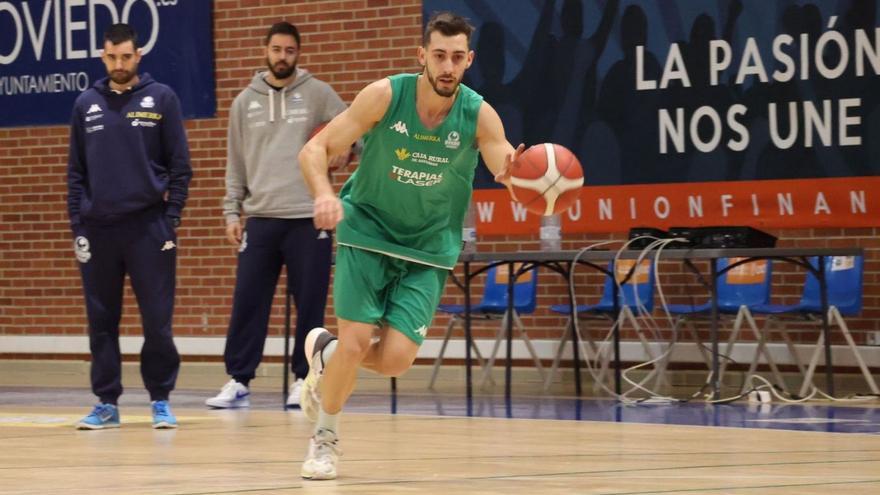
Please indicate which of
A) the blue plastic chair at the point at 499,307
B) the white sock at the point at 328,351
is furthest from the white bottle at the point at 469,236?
the white sock at the point at 328,351

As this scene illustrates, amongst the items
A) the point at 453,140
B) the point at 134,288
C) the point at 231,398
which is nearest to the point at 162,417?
the point at 134,288

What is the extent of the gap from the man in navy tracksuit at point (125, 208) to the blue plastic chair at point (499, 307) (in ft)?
11.4

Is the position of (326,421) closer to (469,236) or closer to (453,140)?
(453,140)

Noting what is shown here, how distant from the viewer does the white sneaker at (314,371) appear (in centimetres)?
609

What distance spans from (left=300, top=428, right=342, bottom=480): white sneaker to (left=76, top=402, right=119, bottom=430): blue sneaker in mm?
2411

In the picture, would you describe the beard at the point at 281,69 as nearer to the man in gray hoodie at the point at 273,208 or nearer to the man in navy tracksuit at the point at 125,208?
the man in gray hoodie at the point at 273,208

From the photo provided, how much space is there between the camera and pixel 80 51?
13.3 meters

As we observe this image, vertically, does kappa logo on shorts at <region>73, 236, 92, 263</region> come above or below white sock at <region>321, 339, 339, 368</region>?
above

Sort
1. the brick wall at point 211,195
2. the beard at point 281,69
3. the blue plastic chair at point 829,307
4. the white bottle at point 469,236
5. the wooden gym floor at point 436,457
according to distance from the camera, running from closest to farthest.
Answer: the wooden gym floor at point 436,457
the beard at point 281,69
the blue plastic chair at point 829,307
the white bottle at point 469,236
the brick wall at point 211,195

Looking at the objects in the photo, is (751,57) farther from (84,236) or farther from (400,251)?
(400,251)

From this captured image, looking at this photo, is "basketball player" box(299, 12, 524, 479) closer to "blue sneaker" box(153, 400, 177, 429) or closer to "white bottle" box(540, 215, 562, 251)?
"blue sneaker" box(153, 400, 177, 429)

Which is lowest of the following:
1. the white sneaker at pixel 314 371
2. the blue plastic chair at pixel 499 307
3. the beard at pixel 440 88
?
the blue plastic chair at pixel 499 307

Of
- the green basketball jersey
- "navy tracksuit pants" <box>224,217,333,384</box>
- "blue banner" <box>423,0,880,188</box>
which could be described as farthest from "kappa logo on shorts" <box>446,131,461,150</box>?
"blue banner" <box>423,0,880,188</box>

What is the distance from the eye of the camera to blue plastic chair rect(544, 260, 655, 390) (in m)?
10.8
